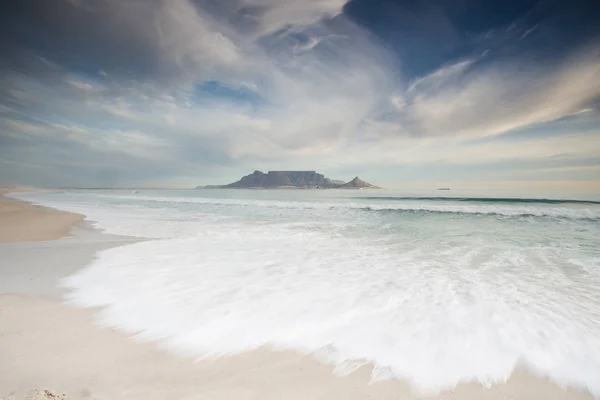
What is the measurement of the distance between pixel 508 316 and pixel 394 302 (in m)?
1.57

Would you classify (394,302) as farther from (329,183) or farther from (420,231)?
(329,183)

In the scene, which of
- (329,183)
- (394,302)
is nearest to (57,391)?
(394,302)

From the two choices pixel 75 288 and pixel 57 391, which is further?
pixel 75 288

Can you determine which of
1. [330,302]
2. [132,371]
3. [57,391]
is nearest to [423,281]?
[330,302]

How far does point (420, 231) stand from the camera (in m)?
12.6

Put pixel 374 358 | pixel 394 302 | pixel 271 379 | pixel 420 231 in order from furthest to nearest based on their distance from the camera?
pixel 420 231 → pixel 394 302 → pixel 374 358 → pixel 271 379

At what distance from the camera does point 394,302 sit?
180 inches

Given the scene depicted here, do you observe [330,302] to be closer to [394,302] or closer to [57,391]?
[394,302]

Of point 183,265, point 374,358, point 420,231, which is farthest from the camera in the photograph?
point 420,231

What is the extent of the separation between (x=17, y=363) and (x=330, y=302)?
3771mm

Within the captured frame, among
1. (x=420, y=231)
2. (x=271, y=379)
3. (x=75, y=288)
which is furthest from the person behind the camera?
(x=420, y=231)

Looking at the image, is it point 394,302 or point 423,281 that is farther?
point 423,281

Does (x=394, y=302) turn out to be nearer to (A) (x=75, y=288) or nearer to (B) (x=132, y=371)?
(B) (x=132, y=371)

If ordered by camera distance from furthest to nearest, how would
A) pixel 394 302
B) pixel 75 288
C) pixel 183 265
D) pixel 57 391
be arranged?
pixel 183 265 → pixel 75 288 → pixel 394 302 → pixel 57 391
